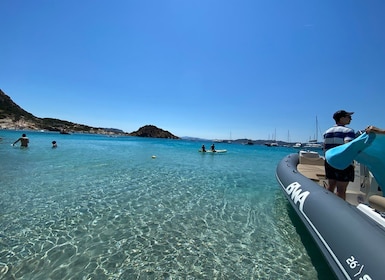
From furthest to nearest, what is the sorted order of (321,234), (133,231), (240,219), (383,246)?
1. (240,219)
2. (133,231)
3. (321,234)
4. (383,246)

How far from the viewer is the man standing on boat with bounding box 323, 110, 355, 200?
151 inches

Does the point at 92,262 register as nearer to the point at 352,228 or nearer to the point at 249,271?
the point at 249,271

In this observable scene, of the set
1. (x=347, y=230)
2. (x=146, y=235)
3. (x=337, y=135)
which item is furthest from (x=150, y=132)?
(x=347, y=230)

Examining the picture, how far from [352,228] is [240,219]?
10.6ft

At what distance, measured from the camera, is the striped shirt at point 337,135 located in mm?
3824

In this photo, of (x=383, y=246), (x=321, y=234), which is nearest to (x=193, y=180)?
(x=321, y=234)

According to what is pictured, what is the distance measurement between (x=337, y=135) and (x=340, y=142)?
14 centimetres

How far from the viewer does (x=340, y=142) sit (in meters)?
3.84

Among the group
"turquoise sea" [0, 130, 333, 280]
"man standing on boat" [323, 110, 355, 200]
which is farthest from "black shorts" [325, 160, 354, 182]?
"turquoise sea" [0, 130, 333, 280]

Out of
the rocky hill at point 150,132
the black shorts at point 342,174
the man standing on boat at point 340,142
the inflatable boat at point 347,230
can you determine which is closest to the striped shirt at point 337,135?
the man standing on boat at point 340,142

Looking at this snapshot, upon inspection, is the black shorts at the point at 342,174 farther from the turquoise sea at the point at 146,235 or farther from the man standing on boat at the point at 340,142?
the turquoise sea at the point at 146,235

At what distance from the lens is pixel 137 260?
3428mm

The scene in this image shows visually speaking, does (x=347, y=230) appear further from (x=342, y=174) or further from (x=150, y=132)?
(x=150, y=132)

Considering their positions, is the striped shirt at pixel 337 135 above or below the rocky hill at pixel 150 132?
below
